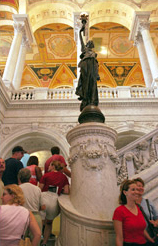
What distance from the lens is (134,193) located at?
6.13 feet

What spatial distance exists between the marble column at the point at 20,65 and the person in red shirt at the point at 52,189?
822 cm

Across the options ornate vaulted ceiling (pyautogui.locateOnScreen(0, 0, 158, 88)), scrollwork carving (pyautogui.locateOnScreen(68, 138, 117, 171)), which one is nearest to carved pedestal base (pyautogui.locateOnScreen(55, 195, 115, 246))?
scrollwork carving (pyautogui.locateOnScreen(68, 138, 117, 171))

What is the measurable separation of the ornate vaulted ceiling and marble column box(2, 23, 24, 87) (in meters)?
1.38

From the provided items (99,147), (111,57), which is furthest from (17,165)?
(111,57)

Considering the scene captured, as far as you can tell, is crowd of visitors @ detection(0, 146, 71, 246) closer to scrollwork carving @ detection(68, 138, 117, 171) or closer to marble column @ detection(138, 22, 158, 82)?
scrollwork carving @ detection(68, 138, 117, 171)

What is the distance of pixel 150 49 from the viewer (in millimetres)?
10828

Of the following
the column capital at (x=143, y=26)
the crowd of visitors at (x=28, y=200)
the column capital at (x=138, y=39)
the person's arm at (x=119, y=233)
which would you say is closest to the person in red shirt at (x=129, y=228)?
the person's arm at (x=119, y=233)

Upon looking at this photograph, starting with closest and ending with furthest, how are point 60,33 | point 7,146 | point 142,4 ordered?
point 7,146
point 142,4
point 60,33

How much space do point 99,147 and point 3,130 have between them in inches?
281

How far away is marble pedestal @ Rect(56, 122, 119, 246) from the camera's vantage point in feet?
7.25

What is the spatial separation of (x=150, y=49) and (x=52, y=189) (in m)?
10.2

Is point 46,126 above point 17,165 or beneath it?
above

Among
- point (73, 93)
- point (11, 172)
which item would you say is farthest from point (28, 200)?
point (73, 93)

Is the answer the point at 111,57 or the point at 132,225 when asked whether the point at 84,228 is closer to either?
the point at 132,225
